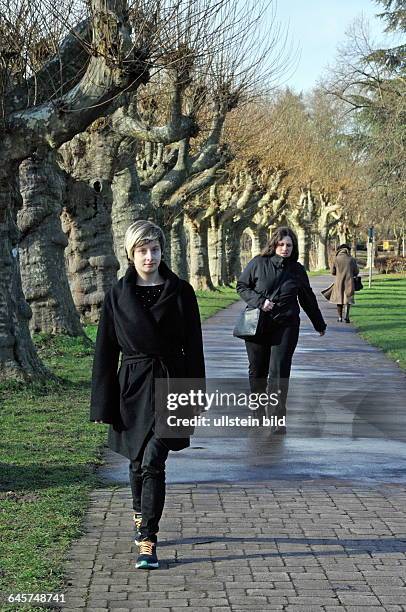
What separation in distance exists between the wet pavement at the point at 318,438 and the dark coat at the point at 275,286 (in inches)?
42.5

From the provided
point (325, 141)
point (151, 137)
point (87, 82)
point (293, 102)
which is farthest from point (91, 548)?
point (325, 141)

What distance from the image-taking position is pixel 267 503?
8.14 metres

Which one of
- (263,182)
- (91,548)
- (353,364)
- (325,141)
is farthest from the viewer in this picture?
(325,141)

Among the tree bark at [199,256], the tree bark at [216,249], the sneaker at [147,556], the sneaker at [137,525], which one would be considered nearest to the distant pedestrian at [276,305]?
the sneaker at [137,525]

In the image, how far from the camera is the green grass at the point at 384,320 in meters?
22.5

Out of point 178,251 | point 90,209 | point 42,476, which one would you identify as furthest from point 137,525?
point 178,251

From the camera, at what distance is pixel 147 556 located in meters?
6.39

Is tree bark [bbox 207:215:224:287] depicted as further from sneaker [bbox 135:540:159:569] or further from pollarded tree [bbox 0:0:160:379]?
sneaker [bbox 135:540:159:569]

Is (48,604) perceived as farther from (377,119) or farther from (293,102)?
(293,102)

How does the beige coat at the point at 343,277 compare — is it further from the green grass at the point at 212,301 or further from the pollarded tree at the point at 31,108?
the pollarded tree at the point at 31,108

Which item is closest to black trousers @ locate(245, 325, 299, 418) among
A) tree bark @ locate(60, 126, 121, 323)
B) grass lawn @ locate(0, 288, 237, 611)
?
grass lawn @ locate(0, 288, 237, 611)

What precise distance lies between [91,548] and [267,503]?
1715 mm

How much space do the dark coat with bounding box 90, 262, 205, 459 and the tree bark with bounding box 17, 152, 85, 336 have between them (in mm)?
13658

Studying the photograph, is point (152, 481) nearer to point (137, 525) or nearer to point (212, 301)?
point (137, 525)
